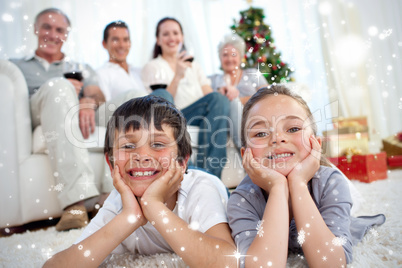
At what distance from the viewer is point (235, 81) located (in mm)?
2203

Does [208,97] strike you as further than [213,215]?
Yes

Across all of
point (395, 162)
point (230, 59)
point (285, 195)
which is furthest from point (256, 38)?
point (285, 195)

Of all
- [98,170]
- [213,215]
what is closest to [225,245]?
[213,215]

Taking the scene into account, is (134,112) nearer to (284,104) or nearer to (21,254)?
(284,104)

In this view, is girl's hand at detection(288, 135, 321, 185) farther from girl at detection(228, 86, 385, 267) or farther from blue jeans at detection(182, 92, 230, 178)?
blue jeans at detection(182, 92, 230, 178)

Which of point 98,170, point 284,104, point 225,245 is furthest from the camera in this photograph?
point 98,170

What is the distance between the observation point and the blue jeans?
1.66 meters

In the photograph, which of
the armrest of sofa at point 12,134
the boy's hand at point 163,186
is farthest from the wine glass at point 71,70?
the boy's hand at point 163,186

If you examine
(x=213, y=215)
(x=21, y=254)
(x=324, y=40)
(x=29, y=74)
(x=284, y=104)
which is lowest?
(x=21, y=254)

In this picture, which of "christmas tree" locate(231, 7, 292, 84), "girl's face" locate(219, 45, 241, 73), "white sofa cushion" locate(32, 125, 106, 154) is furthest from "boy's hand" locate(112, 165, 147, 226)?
"christmas tree" locate(231, 7, 292, 84)

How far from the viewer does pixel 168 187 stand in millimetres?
739

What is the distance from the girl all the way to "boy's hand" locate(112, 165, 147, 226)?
0.21m

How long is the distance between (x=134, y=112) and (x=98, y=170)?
29.4 inches

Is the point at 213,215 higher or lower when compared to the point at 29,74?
lower
